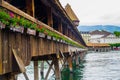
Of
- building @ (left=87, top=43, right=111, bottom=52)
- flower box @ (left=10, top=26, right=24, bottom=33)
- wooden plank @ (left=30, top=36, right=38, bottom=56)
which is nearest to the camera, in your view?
flower box @ (left=10, top=26, right=24, bottom=33)

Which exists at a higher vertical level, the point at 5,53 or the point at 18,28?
the point at 18,28

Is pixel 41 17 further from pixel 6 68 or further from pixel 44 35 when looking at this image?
pixel 6 68

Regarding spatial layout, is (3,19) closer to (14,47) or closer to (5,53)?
(5,53)

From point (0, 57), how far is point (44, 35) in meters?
3.83

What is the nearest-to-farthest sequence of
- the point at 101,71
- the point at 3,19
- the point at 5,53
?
the point at 3,19 → the point at 5,53 → the point at 101,71

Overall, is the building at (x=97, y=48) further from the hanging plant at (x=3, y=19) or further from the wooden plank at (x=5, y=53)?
the hanging plant at (x=3, y=19)

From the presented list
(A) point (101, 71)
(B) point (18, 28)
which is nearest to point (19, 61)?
(B) point (18, 28)

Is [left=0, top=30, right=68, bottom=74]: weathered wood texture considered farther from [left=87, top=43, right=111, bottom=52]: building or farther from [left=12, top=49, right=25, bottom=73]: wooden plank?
[left=87, top=43, right=111, bottom=52]: building

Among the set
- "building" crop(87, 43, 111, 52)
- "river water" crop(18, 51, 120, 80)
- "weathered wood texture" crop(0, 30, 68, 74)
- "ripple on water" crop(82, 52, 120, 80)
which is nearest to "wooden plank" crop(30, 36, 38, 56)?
"weathered wood texture" crop(0, 30, 68, 74)

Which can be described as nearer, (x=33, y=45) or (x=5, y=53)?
(x=5, y=53)

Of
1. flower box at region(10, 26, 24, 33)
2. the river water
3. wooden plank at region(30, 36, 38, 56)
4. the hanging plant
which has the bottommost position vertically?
the river water

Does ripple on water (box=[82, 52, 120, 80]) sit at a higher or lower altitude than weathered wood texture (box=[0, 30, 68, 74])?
lower

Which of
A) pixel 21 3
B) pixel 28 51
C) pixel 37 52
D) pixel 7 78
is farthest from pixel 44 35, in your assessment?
pixel 21 3

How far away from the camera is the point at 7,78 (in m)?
6.56
